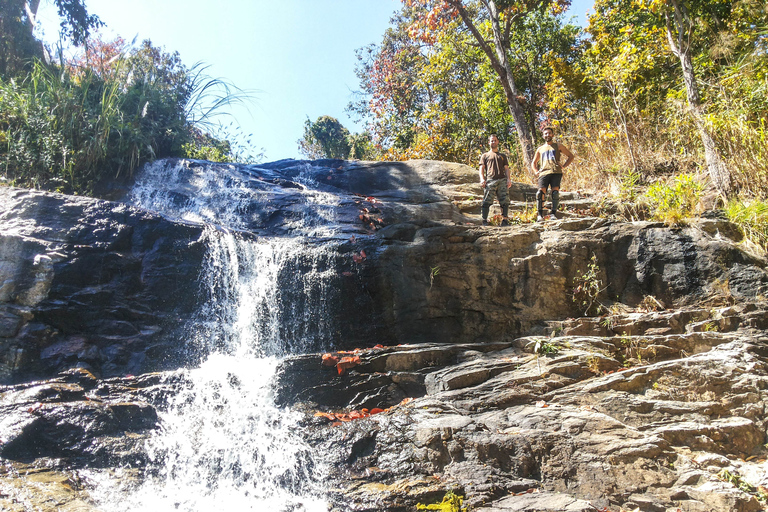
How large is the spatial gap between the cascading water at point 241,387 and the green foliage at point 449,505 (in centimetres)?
97

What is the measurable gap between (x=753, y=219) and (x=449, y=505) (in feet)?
18.9

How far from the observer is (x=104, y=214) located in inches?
285

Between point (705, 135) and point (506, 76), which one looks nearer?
point (705, 135)

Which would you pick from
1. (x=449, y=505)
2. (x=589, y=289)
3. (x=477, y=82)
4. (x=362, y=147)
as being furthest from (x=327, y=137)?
(x=449, y=505)

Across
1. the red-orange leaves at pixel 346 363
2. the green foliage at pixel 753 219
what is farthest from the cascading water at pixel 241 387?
the green foliage at pixel 753 219

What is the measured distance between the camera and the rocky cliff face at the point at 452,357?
14.4ft

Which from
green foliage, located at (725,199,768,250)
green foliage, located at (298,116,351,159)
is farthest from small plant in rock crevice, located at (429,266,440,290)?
green foliage, located at (298,116,351,159)

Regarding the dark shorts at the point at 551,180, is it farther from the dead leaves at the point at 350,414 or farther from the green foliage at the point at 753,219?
the dead leaves at the point at 350,414

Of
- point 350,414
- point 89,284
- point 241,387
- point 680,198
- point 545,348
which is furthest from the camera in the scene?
point 680,198

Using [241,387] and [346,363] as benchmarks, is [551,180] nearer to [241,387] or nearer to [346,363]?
[346,363]

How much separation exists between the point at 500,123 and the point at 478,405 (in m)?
12.4

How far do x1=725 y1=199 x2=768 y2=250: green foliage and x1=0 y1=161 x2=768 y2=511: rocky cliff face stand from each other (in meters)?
0.20

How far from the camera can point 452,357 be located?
5.87 metres

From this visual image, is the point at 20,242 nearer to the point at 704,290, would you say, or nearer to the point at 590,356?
the point at 590,356
